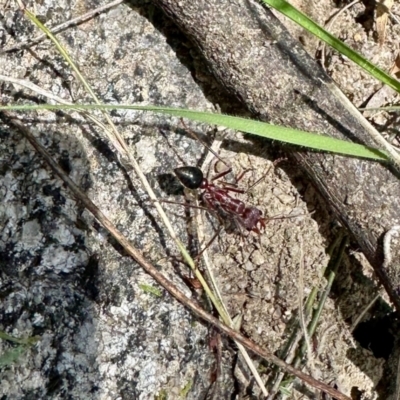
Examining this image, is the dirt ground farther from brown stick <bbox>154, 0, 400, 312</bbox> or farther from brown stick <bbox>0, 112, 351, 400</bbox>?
brown stick <bbox>154, 0, 400, 312</bbox>

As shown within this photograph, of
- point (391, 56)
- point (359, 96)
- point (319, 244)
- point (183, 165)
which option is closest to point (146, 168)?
point (183, 165)

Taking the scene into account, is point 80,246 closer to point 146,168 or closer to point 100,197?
point 100,197

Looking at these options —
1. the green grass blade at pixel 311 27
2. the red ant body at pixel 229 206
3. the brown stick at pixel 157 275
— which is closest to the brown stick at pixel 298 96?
the green grass blade at pixel 311 27

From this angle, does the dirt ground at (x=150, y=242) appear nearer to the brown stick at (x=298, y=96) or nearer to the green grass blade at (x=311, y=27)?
the brown stick at (x=298, y=96)

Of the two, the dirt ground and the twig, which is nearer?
the dirt ground

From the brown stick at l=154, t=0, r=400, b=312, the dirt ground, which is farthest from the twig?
the brown stick at l=154, t=0, r=400, b=312
